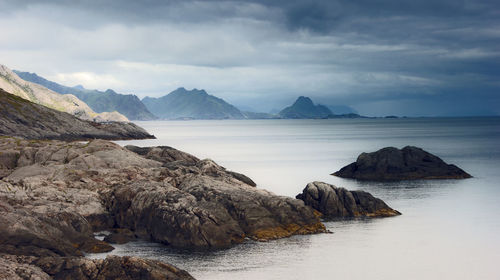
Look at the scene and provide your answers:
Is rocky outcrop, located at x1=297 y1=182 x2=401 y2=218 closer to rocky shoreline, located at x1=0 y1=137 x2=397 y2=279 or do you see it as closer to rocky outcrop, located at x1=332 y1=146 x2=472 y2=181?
rocky shoreline, located at x1=0 y1=137 x2=397 y2=279

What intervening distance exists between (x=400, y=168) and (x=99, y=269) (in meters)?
53.4

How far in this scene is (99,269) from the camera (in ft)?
79.2

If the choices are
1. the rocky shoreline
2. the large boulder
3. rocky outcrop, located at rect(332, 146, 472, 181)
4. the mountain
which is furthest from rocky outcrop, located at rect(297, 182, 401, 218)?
the mountain

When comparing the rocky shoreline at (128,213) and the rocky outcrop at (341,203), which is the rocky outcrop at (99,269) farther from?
the rocky outcrop at (341,203)

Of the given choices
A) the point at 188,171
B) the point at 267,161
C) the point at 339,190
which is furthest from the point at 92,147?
the point at 267,161

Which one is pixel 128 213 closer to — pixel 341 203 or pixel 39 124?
pixel 341 203

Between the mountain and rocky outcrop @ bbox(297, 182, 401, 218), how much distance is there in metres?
105

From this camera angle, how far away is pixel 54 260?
24.8m

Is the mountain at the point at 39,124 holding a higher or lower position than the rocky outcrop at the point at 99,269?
higher

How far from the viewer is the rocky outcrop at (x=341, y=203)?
4409 centimetres

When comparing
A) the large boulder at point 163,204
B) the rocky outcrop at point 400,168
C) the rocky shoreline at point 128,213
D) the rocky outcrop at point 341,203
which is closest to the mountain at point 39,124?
the rocky outcrop at point 400,168

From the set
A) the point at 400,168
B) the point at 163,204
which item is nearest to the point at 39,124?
the point at 400,168

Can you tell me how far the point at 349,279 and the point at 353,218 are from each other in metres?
15.2

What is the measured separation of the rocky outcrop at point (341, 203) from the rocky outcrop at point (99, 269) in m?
21.7
